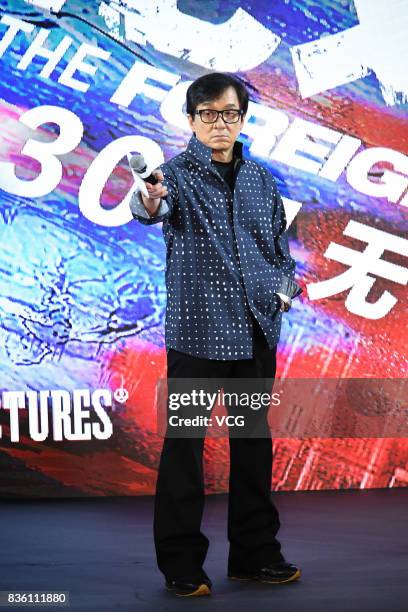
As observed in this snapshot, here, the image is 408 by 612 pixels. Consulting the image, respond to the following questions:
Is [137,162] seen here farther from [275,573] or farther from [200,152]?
[275,573]

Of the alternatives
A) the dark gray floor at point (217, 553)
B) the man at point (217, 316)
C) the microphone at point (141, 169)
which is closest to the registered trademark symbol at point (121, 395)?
the dark gray floor at point (217, 553)

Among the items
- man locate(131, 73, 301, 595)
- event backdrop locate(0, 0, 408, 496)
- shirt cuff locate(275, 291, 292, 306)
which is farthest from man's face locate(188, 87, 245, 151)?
event backdrop locate(0, 0, 408, 496)

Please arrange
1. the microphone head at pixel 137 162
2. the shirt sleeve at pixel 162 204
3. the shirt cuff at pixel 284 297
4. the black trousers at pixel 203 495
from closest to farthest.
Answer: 1. the microphone head at pixel 137 162
2. the shirt sleeve at pixel 162 204
3. the black trousers at pixel 203 495
4. the shirt cuff at pixel 284 297

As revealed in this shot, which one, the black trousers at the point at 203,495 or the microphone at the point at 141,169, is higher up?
the microphone at the point at 141,169

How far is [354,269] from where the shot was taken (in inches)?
149

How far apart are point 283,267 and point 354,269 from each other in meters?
1.47

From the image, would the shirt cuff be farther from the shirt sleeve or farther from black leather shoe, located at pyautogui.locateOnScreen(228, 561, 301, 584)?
black leather shoe, located at pyautogui.locateOnScreen(228, 561, 301, 584)

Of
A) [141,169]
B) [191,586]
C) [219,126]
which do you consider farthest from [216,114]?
[191,586]

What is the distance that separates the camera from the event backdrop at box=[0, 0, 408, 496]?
11.8 feet

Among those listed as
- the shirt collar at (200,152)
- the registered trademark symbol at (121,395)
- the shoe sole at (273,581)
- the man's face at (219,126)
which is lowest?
the registered trademark symbol at (121,395)

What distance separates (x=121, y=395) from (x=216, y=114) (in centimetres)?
169

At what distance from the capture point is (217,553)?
2.62m

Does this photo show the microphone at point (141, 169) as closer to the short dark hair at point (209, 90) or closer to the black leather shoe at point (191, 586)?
the short dark hair at point (209, 90)

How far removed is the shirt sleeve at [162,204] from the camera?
2.02 m
